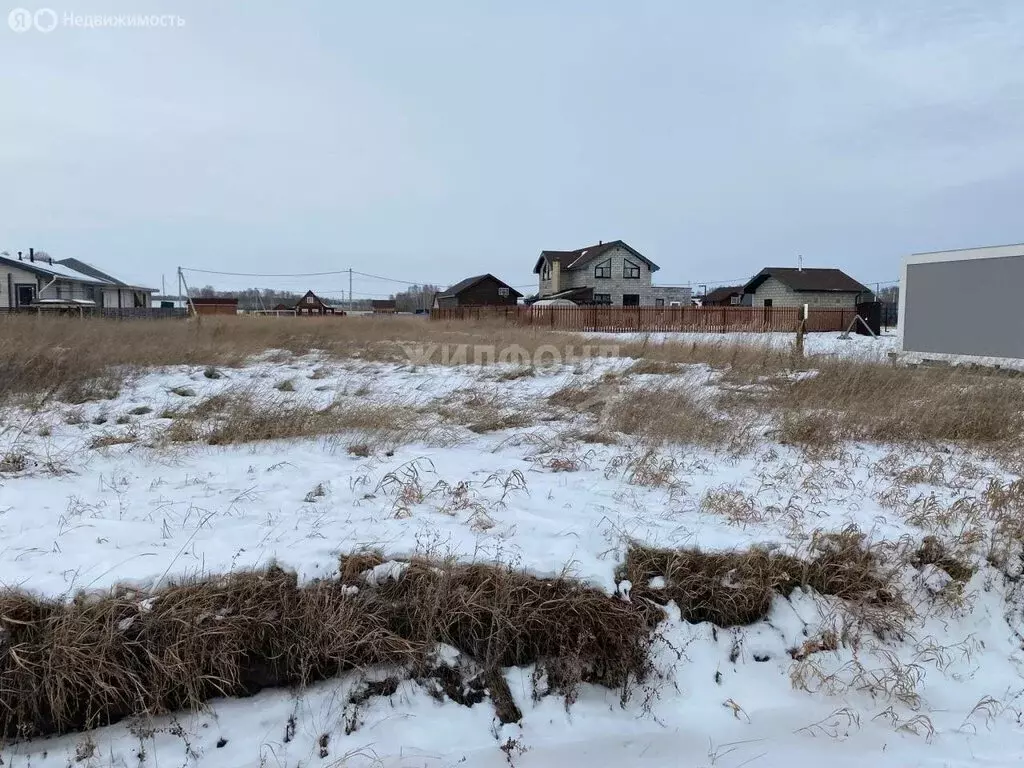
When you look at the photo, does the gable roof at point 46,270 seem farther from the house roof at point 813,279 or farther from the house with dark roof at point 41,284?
the house roof at point 813,279

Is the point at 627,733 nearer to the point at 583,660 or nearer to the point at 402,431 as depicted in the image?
the point at 583,660

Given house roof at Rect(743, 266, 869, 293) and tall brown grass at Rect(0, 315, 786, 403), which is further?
house roof at Rect(743, 266, 869, 293)

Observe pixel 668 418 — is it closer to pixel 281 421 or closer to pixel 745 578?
pixel 745 578

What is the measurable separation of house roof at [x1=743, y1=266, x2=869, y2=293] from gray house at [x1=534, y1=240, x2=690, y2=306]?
7875 mm

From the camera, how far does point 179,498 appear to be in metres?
3.63

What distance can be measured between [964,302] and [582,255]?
28.8 metres

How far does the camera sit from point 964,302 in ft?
45.1

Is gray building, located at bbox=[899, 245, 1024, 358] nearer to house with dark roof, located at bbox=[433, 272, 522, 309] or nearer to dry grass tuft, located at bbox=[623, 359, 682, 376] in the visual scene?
dry grass tuft, located at bbox=[623, 359, 682, 376]

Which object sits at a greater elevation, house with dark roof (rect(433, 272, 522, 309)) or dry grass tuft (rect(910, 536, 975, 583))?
house with dark roof (rect(433, 272, 522, 309))

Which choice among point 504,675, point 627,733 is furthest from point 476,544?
point 627,733

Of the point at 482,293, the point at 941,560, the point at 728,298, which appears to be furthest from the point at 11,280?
the point at 728,298

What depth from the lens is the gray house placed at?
40.0m

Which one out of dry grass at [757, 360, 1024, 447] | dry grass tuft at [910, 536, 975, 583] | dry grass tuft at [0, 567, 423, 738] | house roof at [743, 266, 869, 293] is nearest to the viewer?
dry grass tuft at [0, 567, 423, 738]

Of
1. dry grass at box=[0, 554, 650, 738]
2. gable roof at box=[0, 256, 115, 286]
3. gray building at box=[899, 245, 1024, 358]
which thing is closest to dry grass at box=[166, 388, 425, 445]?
dry grass at box=[0, 554, 650, 738]
